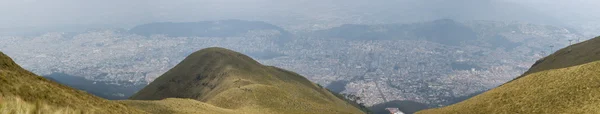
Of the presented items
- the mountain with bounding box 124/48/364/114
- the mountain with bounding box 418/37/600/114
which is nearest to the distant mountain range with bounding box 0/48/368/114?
the mountain with bounding box 124/48/364/114

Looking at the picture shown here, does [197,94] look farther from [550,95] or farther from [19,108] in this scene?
[19,108]

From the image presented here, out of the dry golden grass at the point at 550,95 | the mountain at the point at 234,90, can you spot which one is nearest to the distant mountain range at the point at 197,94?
the mountain at the point at 234,90

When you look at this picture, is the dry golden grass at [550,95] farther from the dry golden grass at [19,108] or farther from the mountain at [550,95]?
the dry golden grass at [19,108]

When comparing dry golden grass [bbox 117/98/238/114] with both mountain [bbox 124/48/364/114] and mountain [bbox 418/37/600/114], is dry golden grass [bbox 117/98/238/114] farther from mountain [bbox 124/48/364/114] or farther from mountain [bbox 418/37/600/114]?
mountain [bbox 418/37/600/114]

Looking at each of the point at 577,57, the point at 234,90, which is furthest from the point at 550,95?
the point at 577,57

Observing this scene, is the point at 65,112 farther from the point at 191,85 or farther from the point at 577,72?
the point at 191,85

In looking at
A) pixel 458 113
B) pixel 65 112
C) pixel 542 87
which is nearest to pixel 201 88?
pixel 458 113
